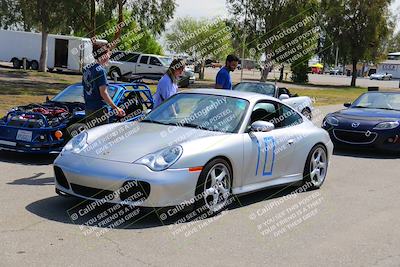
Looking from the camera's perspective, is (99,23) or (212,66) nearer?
(99,23)

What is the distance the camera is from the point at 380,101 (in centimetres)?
1252

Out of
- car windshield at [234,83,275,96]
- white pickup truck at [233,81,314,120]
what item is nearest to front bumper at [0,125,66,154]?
white pickup truck at [233,81,314,120]

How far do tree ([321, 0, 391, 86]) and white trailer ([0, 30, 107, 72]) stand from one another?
2131cm

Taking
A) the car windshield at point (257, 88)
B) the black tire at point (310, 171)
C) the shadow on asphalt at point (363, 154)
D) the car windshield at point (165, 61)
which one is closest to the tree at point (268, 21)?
the car windshield at point (165, 61)

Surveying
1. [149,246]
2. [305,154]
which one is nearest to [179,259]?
[149,246]

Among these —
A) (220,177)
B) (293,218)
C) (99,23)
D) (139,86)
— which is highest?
(99,23)

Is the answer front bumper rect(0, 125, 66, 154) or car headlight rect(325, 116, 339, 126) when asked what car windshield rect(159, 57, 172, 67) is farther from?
front bumper rect(0, 125, 66, 154)

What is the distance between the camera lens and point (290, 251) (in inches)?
198

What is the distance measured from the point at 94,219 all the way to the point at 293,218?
2.22 m

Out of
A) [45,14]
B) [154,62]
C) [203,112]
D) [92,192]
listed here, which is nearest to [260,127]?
[203,112]

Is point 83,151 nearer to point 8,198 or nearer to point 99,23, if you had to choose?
point 8,198

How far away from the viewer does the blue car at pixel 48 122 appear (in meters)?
8.60

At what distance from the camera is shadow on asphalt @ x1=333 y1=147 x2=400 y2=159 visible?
1124 cm

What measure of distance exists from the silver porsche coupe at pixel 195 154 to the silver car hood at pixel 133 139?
0.01 metres
